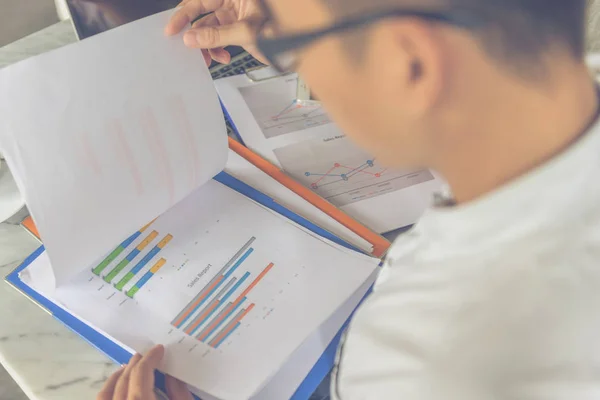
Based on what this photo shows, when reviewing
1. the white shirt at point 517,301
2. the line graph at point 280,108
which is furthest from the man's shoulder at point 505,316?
the line graph at point 280,108

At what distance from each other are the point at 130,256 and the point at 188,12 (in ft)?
0.87

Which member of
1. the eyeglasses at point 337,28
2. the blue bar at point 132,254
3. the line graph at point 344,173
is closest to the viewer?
the eyeglasses at point 337,28

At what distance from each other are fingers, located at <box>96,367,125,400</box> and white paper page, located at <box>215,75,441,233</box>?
0.30m

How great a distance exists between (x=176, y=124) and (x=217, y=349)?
0.23 metres

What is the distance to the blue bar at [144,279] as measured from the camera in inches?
21.1

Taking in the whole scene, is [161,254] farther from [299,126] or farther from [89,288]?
[299,126]

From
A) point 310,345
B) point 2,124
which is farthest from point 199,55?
point 310,345

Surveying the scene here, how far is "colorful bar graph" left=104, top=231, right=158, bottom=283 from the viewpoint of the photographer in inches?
21.4

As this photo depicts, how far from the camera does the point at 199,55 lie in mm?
562

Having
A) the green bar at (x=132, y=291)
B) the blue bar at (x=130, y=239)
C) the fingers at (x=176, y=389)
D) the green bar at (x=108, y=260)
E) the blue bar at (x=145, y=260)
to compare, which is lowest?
the fingers at (x=176, y=389)

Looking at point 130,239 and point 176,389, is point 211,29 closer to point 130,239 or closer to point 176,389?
point 130,239

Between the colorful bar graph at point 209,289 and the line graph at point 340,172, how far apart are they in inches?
5.5

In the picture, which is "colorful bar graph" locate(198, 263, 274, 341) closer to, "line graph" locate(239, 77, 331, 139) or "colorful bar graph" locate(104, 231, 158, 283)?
"colorful bar graph" locate(104, 231, 158, 283)

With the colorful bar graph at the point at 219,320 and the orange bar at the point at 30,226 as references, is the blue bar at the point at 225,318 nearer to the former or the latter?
the colorful bar graph at the point at 219,320
